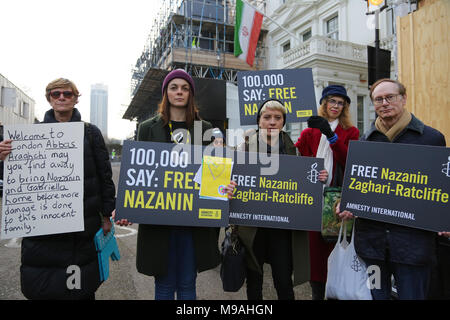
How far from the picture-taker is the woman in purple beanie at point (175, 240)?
2074mm

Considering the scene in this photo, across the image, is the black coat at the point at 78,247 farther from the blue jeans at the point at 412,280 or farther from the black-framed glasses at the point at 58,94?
the blue jeans at the point at 412,280

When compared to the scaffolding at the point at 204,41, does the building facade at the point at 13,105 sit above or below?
below

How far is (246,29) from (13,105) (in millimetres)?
24631

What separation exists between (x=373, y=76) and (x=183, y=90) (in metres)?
4.44

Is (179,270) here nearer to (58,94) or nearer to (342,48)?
(58,94)

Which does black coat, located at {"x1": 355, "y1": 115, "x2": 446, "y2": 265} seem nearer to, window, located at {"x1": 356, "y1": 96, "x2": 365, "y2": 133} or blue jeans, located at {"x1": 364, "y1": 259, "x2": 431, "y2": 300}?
blue jeans, located at {"x1": 364, "y1": 259, "x2": 431, "y2": 300}

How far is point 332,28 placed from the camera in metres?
16.0

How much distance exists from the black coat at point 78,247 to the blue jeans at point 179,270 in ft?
1.64

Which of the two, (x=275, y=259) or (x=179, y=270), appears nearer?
(x=179, y=270)

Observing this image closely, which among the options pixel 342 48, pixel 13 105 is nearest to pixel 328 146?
pixel 342 48

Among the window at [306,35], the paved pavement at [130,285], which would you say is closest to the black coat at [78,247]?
the paved pavement at [130,285]

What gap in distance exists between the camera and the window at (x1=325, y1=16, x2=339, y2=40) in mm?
15655

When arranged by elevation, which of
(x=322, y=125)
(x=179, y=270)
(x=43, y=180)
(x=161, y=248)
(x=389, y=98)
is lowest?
(x=179, y=270)

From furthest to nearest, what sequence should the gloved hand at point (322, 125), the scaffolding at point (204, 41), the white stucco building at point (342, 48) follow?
the scaffolding at point (204, 41), the white stucco building at point (342, 48), the gloved hand at point (322, 125)
